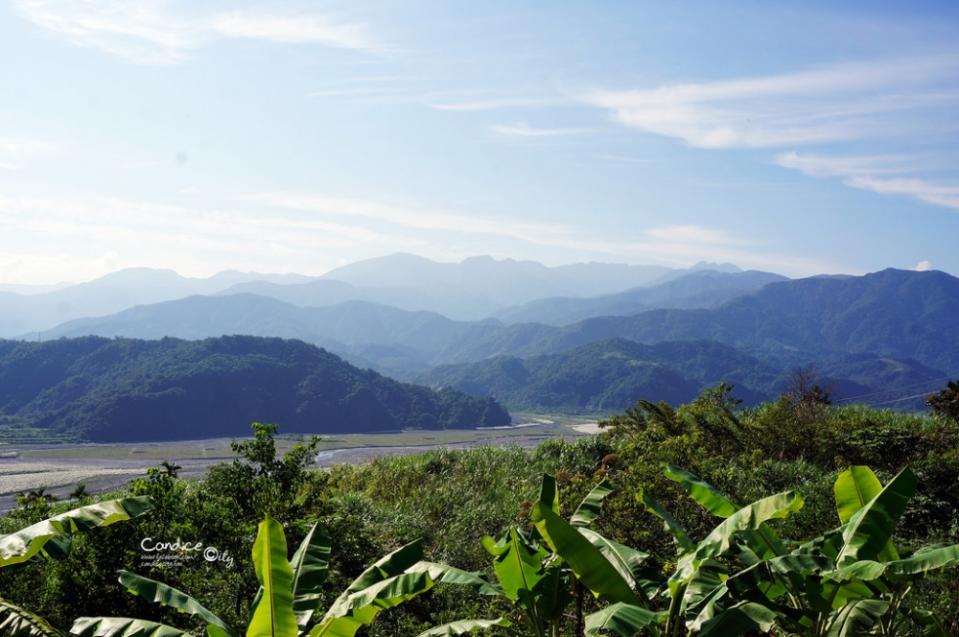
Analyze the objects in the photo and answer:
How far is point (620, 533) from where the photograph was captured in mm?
11328

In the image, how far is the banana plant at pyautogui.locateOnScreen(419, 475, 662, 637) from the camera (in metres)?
4.86

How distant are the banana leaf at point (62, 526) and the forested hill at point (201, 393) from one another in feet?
314

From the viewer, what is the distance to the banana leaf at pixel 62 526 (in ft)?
16.3

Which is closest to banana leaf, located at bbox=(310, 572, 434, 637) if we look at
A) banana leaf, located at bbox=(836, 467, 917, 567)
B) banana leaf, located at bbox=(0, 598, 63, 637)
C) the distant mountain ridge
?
banana leaf, located at bbox=(0, 598, 63, 637)

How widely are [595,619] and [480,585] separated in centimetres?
114

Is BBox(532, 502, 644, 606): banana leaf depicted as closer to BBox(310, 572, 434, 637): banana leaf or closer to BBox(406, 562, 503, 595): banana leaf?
BBox(406, 562, 503, 595): banana leaf

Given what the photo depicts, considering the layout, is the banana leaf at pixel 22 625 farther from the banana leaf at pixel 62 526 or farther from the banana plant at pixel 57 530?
the banana leaf at pixel 62 526

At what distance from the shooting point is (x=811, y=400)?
66.4 feet

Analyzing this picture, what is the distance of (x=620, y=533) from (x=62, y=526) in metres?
8.24

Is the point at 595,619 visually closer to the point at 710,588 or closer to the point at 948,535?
the point at 710,588

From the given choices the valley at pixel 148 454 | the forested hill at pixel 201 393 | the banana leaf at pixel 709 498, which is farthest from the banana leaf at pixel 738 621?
the forested hill at pixel 201 393

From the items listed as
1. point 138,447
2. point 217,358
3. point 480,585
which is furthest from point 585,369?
point 480,585

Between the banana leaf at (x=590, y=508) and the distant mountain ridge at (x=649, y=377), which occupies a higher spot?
the banana leaf at (x=590, y=508)

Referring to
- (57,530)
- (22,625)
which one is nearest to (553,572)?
(22,625)
